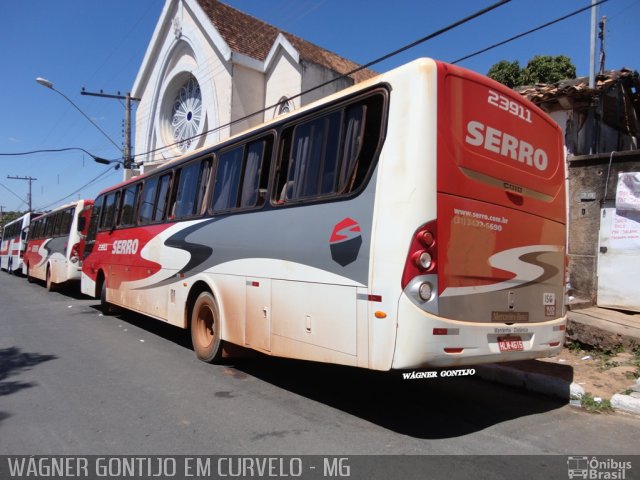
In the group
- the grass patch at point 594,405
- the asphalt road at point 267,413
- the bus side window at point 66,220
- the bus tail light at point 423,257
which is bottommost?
the asphalt road at point 267,413

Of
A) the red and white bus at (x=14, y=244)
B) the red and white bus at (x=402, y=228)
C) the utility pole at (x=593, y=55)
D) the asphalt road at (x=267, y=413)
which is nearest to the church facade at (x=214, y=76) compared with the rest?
the red and white bus at (x=14, y=244)

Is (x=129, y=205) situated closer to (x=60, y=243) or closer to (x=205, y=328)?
(x=205, y=328)

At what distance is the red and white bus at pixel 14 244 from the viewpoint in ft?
82.8

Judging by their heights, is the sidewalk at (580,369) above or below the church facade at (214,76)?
below

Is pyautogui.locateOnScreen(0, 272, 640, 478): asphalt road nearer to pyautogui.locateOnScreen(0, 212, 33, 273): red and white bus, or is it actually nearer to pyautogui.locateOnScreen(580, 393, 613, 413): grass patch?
pyautogui.locateOnScreen(580, 393, 613, 413): grass patch

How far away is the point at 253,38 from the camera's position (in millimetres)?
24312

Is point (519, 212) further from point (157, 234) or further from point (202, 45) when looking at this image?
point (202, 45)

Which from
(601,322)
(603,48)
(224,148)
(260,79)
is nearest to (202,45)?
(260,79)

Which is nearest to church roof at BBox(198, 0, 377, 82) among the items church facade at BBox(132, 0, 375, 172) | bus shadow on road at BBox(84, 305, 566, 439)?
church facade at BBox(132, 0, 375, 172)

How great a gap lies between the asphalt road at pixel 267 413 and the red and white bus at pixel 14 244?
2033 cm

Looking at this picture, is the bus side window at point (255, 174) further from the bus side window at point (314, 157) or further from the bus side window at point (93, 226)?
the bus side window at point (93, 226)

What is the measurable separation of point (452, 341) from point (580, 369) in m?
3.44

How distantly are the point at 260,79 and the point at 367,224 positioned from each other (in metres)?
19.8

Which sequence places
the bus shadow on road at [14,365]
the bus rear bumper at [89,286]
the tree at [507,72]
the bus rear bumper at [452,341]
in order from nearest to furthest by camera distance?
the bus rear bumper at [452,341], the bus shadow on road at [14,365], the bus rear bumper at [89,286], the tree at [507,72]
